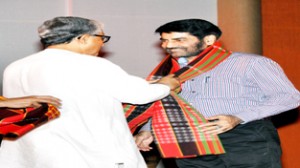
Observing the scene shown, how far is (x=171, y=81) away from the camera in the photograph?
135 inches

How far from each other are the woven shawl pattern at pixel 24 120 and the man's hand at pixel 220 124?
97 cm

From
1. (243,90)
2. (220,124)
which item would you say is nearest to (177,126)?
(220,124)

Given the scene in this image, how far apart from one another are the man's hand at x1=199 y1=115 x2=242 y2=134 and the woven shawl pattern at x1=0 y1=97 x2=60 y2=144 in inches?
38.1

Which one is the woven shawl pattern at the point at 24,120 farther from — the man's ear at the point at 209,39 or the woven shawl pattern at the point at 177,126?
the man's ear at the point at 209,39

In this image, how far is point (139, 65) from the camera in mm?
5367

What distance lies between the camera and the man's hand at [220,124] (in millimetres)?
3385

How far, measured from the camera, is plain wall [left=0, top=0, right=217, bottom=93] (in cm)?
504

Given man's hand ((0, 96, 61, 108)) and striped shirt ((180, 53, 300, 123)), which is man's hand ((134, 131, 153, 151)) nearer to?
striped shirt ((180, 53, 300, 123))

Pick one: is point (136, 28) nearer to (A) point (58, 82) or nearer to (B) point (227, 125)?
(B) point (227, 125)

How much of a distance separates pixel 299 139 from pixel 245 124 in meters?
2.50

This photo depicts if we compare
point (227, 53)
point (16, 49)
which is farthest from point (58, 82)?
point (16, 49)

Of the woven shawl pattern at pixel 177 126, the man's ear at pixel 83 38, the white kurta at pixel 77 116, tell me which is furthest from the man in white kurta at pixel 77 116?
the woven shawl pattern at pixel 177 126

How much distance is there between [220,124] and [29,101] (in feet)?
3.71

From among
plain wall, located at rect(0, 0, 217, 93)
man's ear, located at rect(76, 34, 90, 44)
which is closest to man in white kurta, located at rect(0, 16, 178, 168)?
man's ear, located at rect(76, 34, 90, 44)
